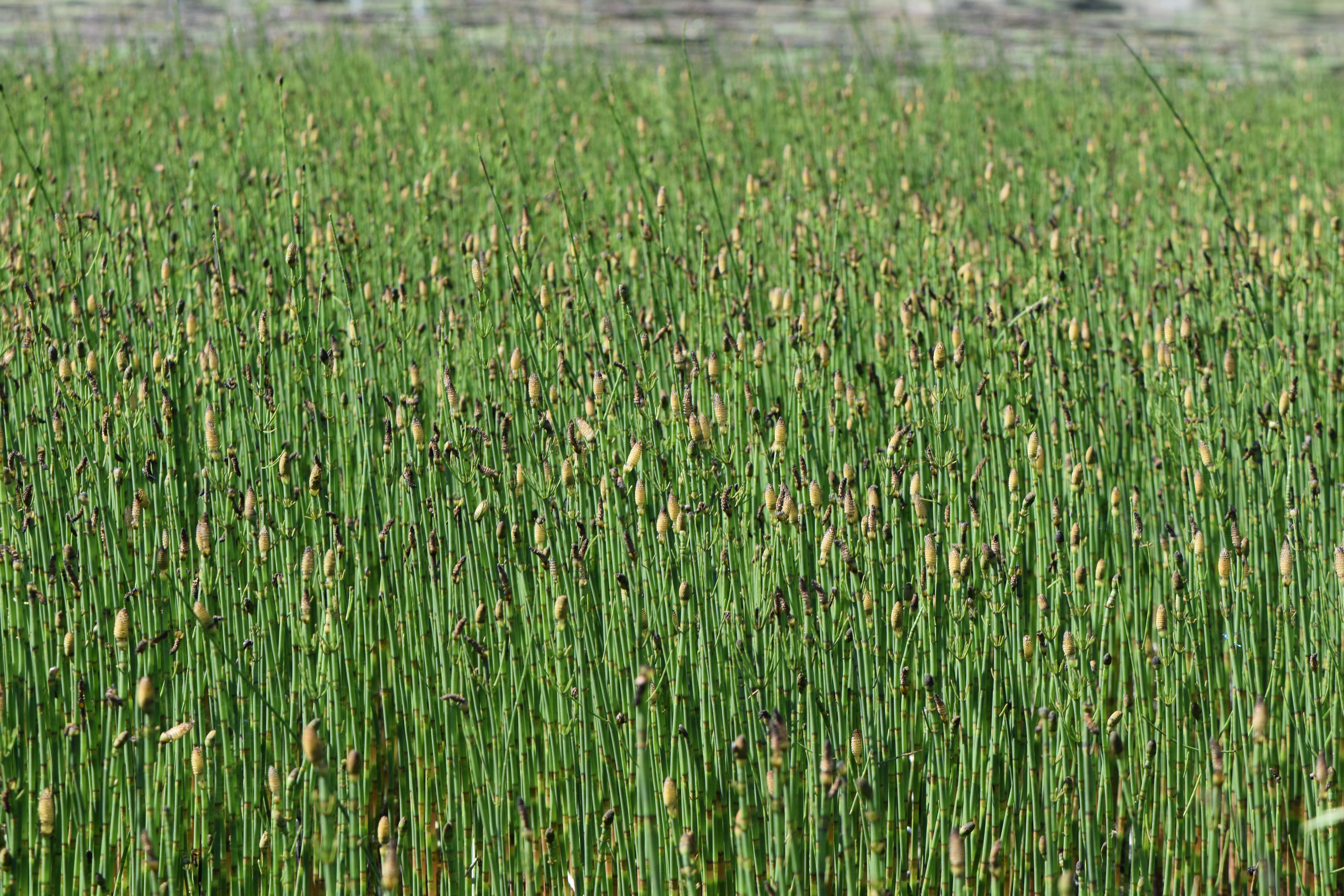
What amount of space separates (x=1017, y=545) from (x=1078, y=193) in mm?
2866

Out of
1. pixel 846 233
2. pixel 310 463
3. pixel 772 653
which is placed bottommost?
pixel 772 653

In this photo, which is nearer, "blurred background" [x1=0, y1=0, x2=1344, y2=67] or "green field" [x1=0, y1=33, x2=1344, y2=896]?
"green field" [x1=0, y1=33, x2=1344, y2=896]

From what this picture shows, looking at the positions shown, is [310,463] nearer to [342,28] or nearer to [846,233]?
[846,233]

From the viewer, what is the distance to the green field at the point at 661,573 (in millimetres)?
1616

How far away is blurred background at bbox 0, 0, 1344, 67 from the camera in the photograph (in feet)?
23.7

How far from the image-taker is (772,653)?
171cm

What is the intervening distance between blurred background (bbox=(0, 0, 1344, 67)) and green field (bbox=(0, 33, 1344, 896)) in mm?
3669

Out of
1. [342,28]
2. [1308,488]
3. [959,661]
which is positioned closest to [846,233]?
[1308,488]

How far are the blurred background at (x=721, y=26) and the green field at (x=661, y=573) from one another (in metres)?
3.67

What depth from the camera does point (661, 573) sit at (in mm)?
1789

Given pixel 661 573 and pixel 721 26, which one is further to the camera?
pixel 721 26

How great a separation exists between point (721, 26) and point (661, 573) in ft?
25.3

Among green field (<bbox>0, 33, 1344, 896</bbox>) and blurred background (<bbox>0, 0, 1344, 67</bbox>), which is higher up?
blurred background (<bbox>0, 0, 1344, 67</bbox>)

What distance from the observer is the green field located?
1.62 metres
